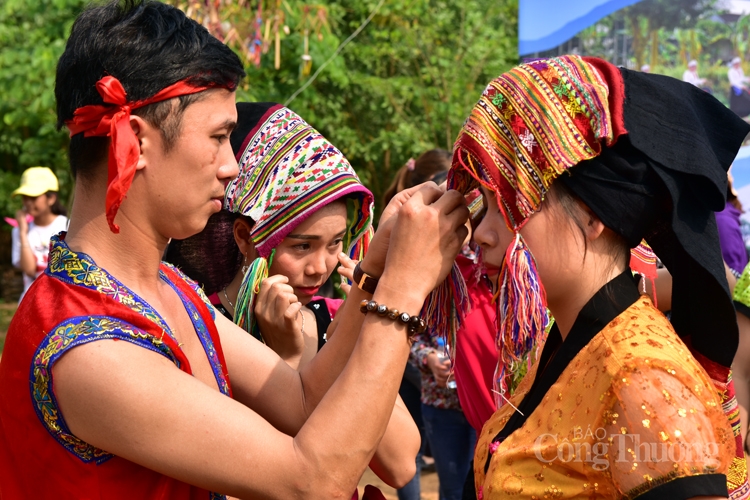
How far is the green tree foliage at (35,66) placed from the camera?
285 inches

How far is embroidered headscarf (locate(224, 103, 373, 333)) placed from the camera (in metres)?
2.71

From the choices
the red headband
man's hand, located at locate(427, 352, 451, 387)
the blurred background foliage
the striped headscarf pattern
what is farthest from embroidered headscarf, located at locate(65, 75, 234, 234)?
the blurred background foliage

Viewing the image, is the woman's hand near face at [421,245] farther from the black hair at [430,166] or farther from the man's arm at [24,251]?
the man's arm at [24,251]

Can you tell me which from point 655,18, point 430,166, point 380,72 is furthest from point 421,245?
point 380,72

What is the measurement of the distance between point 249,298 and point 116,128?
98cm

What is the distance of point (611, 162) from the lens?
1.73 m

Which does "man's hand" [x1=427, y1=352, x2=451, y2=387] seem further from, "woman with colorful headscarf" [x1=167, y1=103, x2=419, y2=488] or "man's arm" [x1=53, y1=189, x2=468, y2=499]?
"man's arm" [x1=53, y1=189, x2=468, y2=499]

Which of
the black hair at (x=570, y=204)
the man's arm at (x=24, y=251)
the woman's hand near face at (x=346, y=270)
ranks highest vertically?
the black hair at (x=570, y=204)

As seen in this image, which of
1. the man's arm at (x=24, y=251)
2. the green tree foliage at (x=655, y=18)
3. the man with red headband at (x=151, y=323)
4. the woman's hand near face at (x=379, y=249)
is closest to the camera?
the man with red headband at (x=151, y=323)

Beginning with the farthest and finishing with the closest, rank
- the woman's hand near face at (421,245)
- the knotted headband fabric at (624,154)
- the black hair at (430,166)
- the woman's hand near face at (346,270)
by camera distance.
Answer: the black hair at (430,166), the woman's hand near face at (346,270), the woman's hand near face at (421,245), the knotted headband fabric at (624,154)

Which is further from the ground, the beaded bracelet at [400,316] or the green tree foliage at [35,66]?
the beaded bracelet at [400,316]

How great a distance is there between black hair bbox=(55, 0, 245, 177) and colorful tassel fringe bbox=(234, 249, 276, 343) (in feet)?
2.79

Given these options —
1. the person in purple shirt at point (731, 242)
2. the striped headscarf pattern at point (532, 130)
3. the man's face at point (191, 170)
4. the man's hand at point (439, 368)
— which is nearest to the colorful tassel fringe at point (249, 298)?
the man's face at point (191, 170)

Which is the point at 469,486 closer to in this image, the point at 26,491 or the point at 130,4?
the point at 26,491
